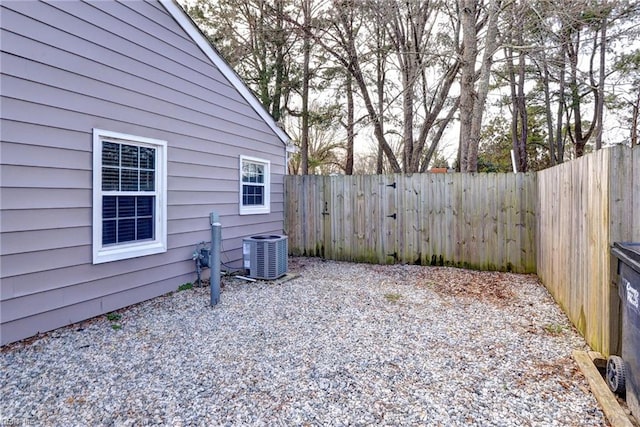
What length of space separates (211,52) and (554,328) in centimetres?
580

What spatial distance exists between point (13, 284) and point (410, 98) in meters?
9.69

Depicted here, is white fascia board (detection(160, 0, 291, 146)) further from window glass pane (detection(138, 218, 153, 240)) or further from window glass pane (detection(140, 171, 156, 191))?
window glass pane (detection(138, 218, 153, 240))

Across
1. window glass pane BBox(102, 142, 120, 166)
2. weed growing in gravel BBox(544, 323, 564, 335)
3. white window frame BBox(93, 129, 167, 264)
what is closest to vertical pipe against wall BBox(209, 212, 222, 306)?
white window frame BBox(93, 129, 167, 264)

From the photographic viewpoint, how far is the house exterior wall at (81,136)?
10.1 ft

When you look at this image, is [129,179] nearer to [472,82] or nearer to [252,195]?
[252,195]

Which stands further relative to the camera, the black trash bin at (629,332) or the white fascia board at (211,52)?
the white fascia board at (211,52)

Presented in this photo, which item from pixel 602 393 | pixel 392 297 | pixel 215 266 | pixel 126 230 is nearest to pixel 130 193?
pixel 126 230

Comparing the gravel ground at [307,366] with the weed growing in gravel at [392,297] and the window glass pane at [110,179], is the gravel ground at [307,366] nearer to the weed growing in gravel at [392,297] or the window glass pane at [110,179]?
the weed growing in gravel at [392,297]

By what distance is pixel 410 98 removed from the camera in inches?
397

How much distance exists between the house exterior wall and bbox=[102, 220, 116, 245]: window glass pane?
227mm

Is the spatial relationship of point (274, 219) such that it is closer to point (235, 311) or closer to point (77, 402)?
point (235, 311)

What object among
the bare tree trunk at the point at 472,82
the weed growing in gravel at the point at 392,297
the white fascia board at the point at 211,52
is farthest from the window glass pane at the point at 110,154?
the bare tree trunk at the point at 472,82

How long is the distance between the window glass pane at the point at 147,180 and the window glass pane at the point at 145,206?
13cm

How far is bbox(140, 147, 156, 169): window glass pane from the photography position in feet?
14.3
